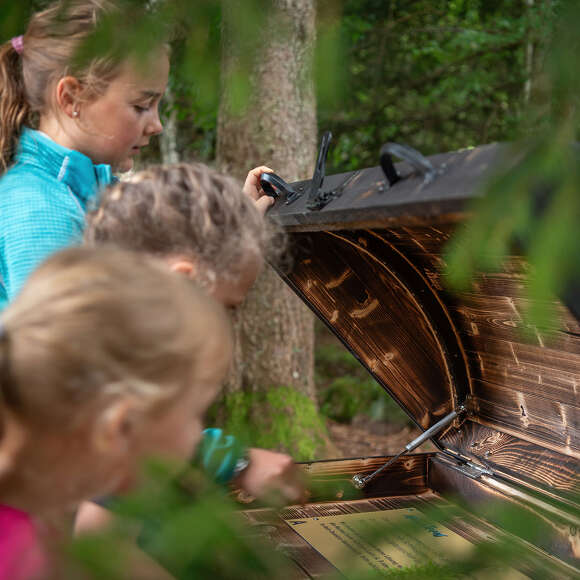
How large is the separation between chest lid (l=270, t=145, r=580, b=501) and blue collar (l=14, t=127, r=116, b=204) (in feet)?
2.18

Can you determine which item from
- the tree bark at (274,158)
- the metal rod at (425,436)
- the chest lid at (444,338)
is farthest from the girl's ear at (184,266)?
the tree bark at (274,158)

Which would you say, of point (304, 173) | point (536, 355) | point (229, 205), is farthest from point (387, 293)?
point (304, 173)

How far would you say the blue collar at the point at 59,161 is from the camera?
2129 mm

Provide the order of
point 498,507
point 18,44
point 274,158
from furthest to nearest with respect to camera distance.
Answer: point 274,158 → point 18,44 → point 498,507

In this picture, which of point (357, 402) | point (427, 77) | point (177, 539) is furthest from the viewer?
point (427, 77)

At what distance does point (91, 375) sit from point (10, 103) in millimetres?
1669

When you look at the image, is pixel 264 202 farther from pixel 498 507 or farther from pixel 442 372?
pixel 498 507

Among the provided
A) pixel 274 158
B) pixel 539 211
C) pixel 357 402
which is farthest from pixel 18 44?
pixel 357 402

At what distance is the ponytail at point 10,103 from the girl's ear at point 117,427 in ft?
5.07

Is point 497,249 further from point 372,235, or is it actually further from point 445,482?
point 445,482

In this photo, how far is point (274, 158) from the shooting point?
4711mm

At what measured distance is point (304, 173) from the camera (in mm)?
4762

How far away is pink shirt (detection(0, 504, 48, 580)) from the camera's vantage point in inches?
33.7

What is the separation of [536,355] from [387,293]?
1.76 feet
